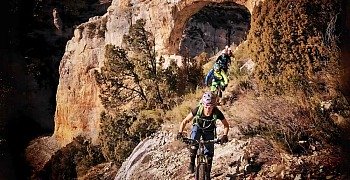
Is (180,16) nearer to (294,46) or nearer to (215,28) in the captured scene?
(215,28)

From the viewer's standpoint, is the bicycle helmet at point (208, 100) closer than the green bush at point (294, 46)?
Yes

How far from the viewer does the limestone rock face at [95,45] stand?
9.24 meters

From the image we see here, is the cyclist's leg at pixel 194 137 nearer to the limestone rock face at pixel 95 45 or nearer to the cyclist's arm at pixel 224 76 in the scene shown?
the cyclist's arm at pixel 224 76

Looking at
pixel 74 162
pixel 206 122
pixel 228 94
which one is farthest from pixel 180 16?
pixel 206 122

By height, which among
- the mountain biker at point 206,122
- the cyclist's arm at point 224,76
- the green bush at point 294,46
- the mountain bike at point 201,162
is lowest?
the mountain bike at point 201,162

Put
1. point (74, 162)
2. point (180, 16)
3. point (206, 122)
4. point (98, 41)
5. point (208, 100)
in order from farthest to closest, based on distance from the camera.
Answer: point (98, 41) < point (180, 16) < point (74, 162) < point (206, 122) < point (208, 100)

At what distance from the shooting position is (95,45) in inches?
432

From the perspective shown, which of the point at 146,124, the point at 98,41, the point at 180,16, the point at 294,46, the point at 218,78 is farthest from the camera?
the point at 98,41

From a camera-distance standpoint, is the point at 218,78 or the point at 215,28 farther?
the point at 215,28

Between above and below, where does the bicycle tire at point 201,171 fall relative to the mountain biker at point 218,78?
below

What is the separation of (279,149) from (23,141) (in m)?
8.48

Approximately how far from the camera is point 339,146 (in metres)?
4.12

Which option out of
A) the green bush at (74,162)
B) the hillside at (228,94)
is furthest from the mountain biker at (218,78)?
the green bush at (74,162)

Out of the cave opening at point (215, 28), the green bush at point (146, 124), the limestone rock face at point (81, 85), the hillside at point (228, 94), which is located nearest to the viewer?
the hillside at point (228, 94)
